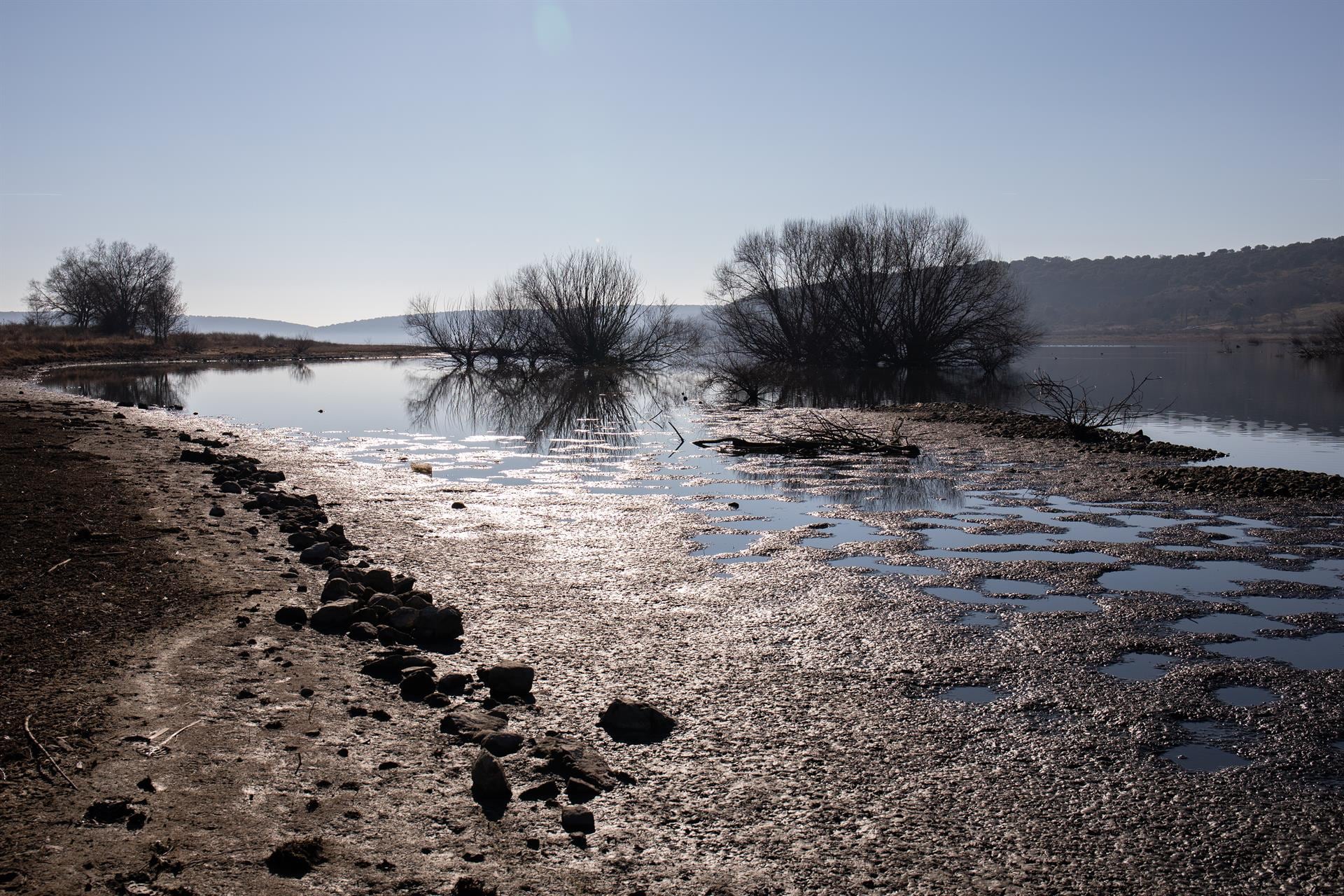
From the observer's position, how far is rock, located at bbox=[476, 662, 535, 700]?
14.8ft

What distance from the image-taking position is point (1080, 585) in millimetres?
6844

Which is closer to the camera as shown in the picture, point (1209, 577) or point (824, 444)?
point (1209, 577)

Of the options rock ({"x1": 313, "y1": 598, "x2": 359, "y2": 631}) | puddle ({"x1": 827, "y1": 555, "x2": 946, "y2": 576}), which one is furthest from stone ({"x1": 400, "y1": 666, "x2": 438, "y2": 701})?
puddle ({"x1": 827, "y1": 555, "x2": 946, "y2": 576})

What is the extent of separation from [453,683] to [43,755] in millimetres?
1752

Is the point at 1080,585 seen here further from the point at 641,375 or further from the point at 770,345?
the point at 770,345

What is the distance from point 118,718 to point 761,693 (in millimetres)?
3063

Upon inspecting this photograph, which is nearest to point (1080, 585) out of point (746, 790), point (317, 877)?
point (746, 790)

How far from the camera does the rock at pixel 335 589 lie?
227 inches

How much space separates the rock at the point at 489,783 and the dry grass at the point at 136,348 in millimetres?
43475

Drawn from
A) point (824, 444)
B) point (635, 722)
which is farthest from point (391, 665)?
point (824, 444)

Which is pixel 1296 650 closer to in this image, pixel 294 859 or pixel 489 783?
pixel 489 783

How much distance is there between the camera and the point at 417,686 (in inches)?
177

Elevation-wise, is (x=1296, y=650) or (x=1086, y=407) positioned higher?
(x=1086, y=407)

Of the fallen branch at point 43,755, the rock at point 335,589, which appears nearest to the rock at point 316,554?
the rock at point 335,589
